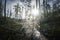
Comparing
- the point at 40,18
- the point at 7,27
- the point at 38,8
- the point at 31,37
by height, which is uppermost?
the point at 38,8

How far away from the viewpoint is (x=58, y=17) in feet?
7.70

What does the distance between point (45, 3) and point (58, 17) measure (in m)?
0.33

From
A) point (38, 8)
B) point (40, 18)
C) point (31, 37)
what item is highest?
point (38, 8)

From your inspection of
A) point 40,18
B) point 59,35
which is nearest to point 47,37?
point 59,35

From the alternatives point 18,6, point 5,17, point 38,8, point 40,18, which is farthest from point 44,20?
point 5,17

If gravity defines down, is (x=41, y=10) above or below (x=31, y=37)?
above

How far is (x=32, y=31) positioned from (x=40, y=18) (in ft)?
0.88

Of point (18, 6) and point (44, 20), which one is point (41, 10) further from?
point (18, 6)

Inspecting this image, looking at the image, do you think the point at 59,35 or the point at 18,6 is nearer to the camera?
the point at 59,35

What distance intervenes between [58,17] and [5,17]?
3.07ft

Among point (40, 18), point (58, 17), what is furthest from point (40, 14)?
point (58, 17)

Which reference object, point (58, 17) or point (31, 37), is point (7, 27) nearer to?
point (31, 37)

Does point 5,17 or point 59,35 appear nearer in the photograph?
point 59,35

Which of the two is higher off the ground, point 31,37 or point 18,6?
point 18,6
